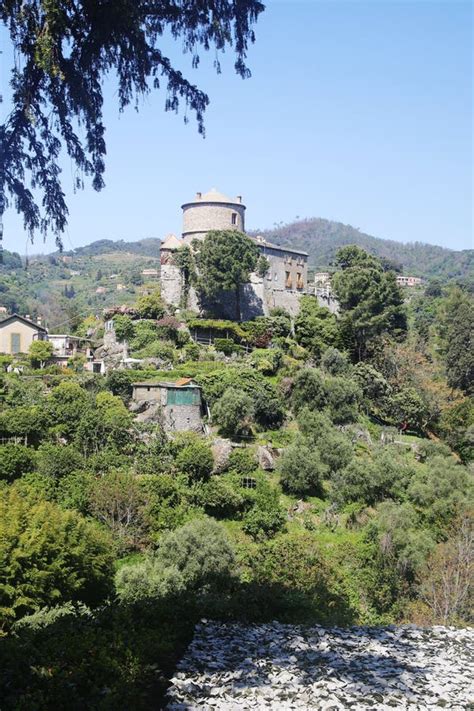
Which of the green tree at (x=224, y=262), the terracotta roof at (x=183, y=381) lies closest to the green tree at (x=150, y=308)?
the green tree at (x=224, y=262)

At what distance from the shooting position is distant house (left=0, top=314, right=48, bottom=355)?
4297 centimetres

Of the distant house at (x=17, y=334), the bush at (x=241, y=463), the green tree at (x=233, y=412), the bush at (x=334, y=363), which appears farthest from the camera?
the distant house at (x=17, y=334)

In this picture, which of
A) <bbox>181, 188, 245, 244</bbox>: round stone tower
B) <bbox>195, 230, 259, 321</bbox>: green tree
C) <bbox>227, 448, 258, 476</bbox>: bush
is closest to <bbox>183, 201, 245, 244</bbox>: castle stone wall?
<bbox>181, 188, 245, 244</bbox>: round stone tower

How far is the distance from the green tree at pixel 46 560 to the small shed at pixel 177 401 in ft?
44.3

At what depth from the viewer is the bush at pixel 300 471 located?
101 ft

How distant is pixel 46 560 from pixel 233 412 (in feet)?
52.9

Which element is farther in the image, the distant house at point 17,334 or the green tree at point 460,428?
the distant house at point 17,334

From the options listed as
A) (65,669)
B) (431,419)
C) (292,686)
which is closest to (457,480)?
(431,419)

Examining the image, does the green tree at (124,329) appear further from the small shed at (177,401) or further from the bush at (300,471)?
the bush at (300,471)

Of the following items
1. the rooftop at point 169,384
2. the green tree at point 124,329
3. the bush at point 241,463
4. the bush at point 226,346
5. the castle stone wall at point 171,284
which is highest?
the castle stone wall at point 171,284

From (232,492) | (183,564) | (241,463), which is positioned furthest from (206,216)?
(183,564)

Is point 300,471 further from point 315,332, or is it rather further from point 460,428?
point 315,332

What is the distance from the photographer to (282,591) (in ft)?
51.3

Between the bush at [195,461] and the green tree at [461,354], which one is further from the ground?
the green tree at [461,354]
